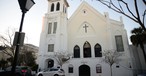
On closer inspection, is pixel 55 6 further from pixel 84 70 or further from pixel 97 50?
pixel 84 70

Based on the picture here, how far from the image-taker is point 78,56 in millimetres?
24547

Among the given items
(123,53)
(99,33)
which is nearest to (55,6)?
(99,33)

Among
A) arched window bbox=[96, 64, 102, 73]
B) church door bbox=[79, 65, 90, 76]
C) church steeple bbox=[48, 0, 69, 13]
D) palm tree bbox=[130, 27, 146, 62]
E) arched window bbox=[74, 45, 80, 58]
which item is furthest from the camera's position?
church steeple bbox=[48, 0, 69, 13]

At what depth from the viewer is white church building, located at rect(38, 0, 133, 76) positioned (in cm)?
2222

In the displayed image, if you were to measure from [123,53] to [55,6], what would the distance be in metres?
21.1

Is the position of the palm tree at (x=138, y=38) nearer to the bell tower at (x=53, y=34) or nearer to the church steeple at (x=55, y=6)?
the bell tower at (x=53, y=34)

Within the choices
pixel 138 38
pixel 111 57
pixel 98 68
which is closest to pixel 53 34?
pixel 98 68

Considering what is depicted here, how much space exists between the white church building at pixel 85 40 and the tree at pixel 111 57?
40.2 inches

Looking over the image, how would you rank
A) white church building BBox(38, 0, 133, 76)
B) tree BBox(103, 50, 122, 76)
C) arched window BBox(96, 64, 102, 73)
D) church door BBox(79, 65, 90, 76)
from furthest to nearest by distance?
church door BBox(79, 65, 90, 76) < white church building BBox(38, 0, 133, 76) < arched window BBox(96, 64, 102, 73) < tree BBox(103, 50, 122, 76)

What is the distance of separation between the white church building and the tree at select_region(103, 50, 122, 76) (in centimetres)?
102

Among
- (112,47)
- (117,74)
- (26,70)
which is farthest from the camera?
(112,47)

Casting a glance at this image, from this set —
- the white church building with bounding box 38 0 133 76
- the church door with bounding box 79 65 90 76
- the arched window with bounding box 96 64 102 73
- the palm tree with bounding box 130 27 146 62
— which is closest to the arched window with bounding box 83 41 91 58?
the white church building with bounding box 38 0 133 76

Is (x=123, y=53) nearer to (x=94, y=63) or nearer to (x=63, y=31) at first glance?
(x=94, y=63)

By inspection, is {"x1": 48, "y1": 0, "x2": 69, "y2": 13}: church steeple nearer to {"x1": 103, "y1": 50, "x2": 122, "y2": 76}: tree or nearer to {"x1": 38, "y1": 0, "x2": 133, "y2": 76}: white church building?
{"x1": 38, "y1": 0, "x2": 133, "y2": 76}: white church building
